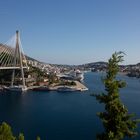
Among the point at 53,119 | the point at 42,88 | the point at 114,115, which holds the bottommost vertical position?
the point at 53,119

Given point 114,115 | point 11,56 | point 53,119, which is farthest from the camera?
point 11,56

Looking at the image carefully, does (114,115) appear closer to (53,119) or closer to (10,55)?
(53,119)

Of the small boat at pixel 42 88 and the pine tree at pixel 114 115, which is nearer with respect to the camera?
the pine tree at pixel 114 115

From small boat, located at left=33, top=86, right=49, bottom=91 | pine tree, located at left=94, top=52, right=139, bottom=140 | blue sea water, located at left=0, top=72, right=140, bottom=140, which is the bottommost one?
blue sea water, located at left=0, top=72, right=140, bottom=140

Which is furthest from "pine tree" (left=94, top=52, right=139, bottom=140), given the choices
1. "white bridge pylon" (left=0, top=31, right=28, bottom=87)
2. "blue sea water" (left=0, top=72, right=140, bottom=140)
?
"white bridge pylon" (left=0, top=31, right=28, bottom=87)

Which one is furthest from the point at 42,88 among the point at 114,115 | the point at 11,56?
the point at 114,115

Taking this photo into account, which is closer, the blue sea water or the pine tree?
the pine tree

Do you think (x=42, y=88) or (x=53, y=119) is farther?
(x=42, y=88)

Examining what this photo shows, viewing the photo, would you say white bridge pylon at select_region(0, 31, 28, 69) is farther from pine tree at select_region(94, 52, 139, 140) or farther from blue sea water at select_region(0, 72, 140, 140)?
pine tree at select_region(94, 52, 139, 140)

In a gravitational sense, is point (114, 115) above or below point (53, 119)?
above

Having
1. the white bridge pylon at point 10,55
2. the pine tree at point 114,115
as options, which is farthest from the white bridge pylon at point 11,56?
the pine tree at point 114,115

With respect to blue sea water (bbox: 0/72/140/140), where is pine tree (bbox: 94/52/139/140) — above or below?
above

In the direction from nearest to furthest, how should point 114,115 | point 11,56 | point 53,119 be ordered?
point 114,115, point 53,119, point 11,56

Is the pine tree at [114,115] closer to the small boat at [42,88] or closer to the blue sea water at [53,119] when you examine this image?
the blue sea water at [53,119]
